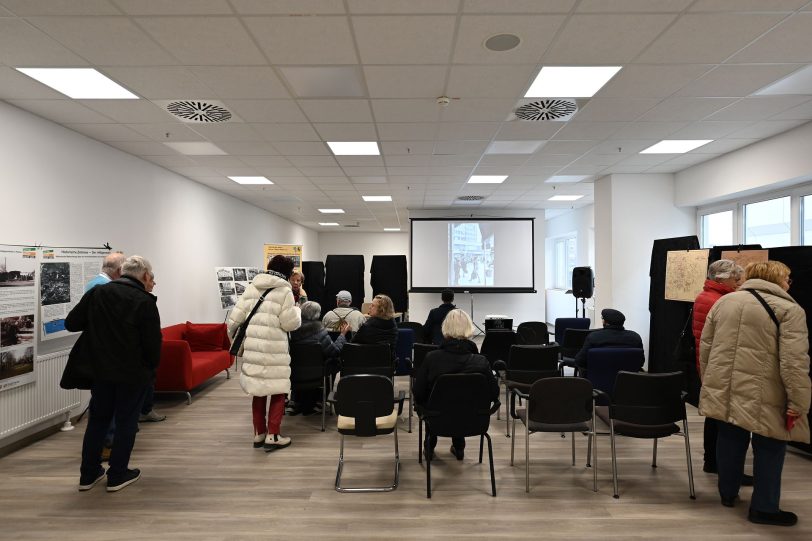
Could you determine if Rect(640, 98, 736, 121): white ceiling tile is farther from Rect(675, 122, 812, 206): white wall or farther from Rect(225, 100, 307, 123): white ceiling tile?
Rect(225, 100, 307, 123): white ceiling tile

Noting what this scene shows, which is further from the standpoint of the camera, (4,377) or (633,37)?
(4,377)

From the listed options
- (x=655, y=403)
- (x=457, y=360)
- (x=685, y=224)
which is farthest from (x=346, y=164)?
(x=685, y=224)

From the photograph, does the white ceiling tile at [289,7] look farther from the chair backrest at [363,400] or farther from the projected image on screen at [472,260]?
the projected image on screen at [472,260]

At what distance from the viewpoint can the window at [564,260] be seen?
12.9 m

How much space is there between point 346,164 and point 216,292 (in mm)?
4028

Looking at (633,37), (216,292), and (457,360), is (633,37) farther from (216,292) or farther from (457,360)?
(216,292)

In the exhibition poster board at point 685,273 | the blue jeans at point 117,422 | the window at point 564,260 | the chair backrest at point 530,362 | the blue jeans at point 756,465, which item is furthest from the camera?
the window at point 564,260

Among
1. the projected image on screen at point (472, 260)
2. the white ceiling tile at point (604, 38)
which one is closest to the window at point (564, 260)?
the projected image on screen at point (472, 260)

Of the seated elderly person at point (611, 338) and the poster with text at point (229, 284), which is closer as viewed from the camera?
the seated elderly person at point (611, 338)

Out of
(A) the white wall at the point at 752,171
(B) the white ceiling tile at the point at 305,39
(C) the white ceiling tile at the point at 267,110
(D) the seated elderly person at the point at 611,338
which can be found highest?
(C) the white ceiling tile at the point at 267,110

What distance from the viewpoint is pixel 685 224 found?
757cm

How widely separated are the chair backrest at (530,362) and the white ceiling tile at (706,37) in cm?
260

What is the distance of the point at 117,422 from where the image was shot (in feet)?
10.5

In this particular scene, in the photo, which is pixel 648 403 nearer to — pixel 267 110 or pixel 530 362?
pixel 530 362
